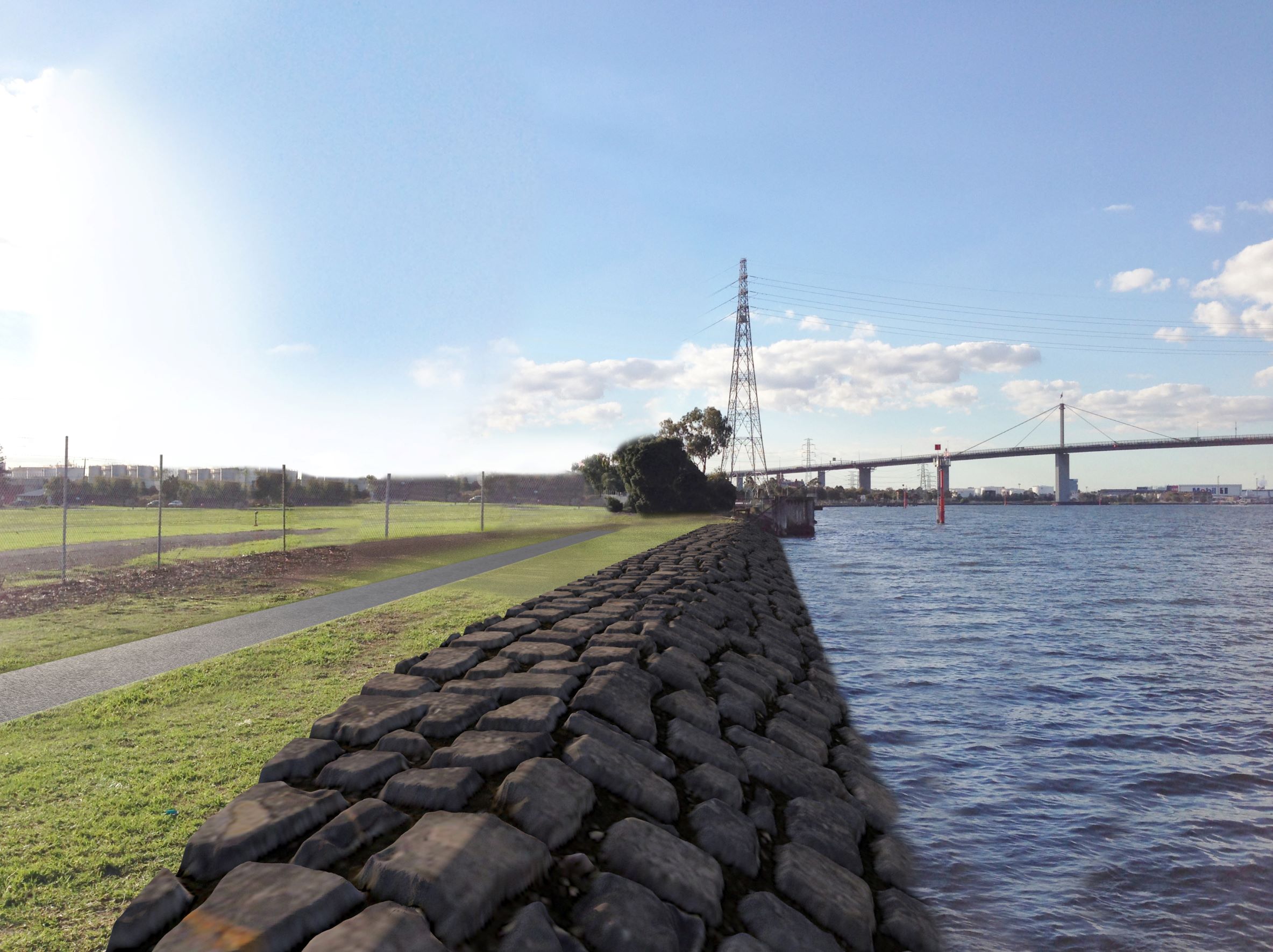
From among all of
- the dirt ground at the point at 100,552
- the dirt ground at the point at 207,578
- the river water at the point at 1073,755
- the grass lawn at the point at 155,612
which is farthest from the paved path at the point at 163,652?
the dirt ground at the point at 100,552

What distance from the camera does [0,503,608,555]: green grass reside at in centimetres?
1819

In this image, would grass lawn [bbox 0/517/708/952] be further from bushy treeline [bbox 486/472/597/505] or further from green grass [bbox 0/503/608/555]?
bushy treeline [bbox 486/472/597/505]

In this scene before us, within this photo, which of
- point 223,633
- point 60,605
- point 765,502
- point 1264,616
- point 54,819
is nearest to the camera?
point 54,819

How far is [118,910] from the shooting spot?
2420mm

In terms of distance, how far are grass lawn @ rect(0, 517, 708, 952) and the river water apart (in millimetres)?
3461

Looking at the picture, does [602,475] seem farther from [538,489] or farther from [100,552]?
[100,552]

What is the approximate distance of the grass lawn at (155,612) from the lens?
6906 mm

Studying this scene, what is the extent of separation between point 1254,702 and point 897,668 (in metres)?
3.83

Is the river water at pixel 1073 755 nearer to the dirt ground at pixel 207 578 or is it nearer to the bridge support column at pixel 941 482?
the dirt ground at pixel 207 578

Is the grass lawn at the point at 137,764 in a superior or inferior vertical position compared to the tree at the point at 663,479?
inferior

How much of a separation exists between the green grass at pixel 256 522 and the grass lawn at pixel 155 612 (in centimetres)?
476

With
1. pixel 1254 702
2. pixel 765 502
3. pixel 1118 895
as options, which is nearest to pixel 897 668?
pixel 1254 702

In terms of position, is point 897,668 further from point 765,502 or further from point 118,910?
point 765,502

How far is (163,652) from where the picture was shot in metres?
6.60
